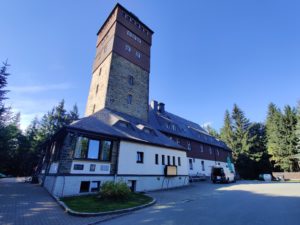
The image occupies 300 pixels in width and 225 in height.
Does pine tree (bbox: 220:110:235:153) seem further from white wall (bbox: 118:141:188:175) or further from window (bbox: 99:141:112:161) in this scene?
window (bbox: 99:141:112:161)

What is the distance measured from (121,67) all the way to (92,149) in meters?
14.8

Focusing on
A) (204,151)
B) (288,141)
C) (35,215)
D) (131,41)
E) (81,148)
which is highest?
(131,41)

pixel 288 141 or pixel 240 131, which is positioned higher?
pixel 240 131

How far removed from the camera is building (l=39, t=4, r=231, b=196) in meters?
14.5

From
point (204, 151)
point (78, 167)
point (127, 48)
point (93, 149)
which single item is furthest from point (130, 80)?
point (204, 151)

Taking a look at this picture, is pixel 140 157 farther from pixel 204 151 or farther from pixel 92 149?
pixel 204 151

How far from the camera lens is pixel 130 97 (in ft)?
89.1

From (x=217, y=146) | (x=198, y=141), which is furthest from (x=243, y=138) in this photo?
(x=198, y=141)

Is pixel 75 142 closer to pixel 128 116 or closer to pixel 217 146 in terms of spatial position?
pixel 128 116

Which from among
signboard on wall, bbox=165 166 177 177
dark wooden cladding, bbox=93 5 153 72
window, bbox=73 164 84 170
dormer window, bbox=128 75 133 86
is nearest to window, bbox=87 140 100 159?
window, bbox=73 164 84 170

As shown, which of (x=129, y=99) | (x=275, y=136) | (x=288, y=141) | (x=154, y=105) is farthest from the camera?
(x=275, y=136)

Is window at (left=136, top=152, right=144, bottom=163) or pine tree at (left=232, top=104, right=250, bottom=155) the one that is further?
pine tree at (left=232, top=104, right=250, bottom=155)

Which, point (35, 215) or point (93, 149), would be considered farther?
point (93, 149)

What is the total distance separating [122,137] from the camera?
1728cm
